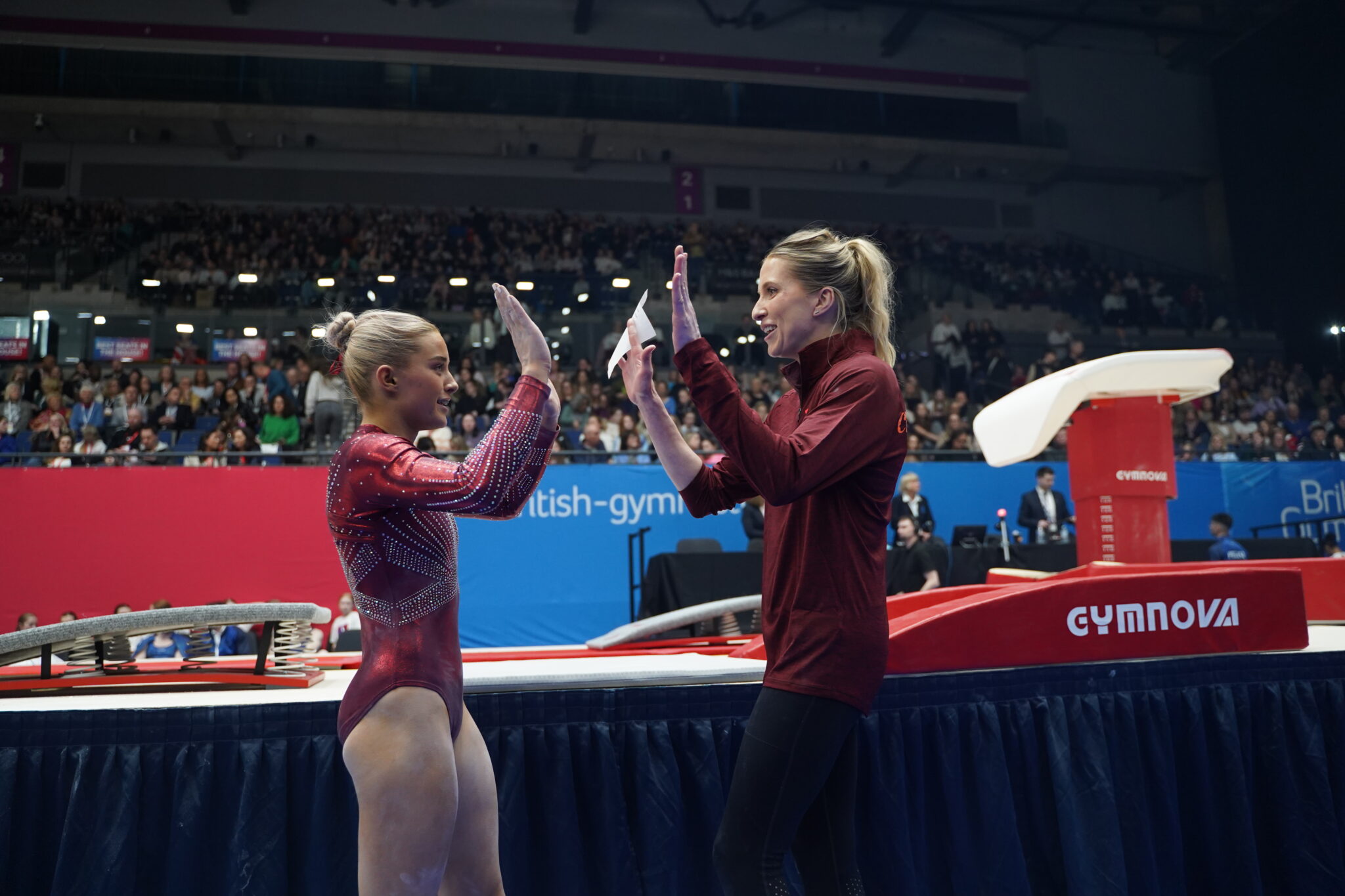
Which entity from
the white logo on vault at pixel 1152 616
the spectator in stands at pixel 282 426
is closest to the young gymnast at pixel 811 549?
the white logo on vault at pixel 1152 616

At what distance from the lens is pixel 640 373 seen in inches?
67.1

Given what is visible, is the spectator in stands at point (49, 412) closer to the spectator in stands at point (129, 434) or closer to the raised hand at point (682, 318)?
the spectator in stands at point (129, 434)

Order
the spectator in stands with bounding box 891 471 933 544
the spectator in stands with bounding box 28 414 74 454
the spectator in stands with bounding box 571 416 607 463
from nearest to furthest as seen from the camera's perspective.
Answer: the spectator in stands with bounding box 891 471 933 544, the spectator in stands with bounding box 28 414 74 454, the spectator in stands with bounding box 571 416 607 463

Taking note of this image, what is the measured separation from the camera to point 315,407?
10594 mm

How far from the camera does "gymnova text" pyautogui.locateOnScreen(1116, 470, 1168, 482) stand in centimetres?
310

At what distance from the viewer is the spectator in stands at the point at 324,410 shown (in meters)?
10.3

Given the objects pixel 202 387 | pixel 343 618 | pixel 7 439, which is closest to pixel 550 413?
pixel 343 618

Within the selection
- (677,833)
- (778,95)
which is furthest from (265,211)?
(677,833)

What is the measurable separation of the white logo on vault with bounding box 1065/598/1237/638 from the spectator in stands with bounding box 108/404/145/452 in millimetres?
10176

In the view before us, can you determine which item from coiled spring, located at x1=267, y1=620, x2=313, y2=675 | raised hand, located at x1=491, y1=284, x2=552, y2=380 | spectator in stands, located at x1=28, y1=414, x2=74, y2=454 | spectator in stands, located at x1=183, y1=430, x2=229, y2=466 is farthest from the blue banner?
raised hand, located at x1=491, y1=284, x2=552, y2=380

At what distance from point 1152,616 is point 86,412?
11.3 m

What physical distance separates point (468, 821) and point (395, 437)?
0.68 m

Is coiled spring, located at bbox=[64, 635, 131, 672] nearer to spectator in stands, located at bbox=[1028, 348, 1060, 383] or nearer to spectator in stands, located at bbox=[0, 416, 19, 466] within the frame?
spectator in stands, located at bbox=[0, 416, 19, 466]

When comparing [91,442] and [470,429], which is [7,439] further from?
[470,429]
